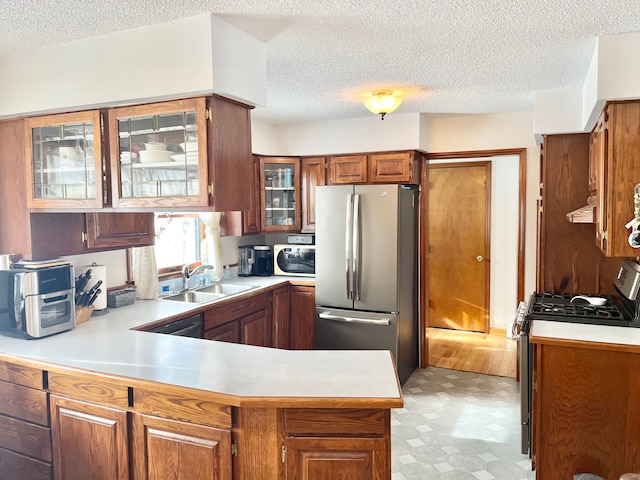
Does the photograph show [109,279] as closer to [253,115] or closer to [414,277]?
[253,115]

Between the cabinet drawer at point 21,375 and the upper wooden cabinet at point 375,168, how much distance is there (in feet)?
9.56

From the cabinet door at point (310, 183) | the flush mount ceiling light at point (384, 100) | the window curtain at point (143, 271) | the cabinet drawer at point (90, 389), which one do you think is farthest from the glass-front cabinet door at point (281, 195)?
the cabinet drawer at point (90, 389)

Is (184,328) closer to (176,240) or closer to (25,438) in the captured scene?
(25,438)

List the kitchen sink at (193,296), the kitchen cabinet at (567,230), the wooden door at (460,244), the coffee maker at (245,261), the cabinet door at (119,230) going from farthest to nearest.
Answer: the wooden door at (460,244) → the coffee maker at (245,261) → the kitchen sink at (193,296) → the kitchen cabinet at (567,230) → the cabinet door at (119,230)

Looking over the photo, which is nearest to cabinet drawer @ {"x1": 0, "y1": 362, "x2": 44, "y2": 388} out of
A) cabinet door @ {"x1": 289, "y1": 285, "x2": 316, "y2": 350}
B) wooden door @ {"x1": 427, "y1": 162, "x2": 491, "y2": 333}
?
cabinet door @ {"x1": 289, "y1": 285, "x2": 316, "y2": 350}

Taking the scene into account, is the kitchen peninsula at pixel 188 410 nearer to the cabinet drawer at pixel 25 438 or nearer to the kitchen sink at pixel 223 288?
the cabinet drawer at pixel 25 438

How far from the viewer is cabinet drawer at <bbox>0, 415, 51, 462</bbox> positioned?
88.7 inches

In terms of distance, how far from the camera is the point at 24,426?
2.31 meters

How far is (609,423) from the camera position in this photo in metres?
2.48

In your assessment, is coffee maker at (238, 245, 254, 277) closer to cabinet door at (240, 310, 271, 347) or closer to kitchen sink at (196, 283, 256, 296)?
kitchen sink at (196, 283, 256, 296)

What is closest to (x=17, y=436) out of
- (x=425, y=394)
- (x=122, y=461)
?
(x=122, y=461)

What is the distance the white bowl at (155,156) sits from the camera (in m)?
2.33

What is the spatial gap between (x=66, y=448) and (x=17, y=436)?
344 mm

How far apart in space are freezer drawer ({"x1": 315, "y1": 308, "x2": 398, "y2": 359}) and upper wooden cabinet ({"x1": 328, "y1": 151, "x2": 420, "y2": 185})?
3.87 ft
